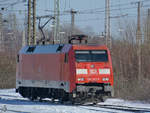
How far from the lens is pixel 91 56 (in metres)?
23.1

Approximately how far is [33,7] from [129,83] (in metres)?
10.4

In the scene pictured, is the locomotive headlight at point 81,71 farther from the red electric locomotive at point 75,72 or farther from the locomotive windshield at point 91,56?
the locomotive windshield at point 91,56

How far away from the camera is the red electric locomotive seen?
22.4m

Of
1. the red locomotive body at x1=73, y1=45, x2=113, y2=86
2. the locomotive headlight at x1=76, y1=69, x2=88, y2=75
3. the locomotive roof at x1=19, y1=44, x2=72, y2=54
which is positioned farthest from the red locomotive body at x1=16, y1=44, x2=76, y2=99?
the red locomotive body at x1=73, y1=45, x2=113, y2=86

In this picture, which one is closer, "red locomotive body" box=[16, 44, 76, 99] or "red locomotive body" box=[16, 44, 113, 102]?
"red locomotive body" box=[16, 44, 113, 102]

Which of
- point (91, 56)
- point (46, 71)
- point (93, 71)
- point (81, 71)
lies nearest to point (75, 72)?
point (81, 71)

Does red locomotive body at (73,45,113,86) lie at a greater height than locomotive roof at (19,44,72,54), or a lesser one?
lesser

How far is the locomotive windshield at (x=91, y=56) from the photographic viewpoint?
74.6ft

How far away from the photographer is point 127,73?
3133 cm

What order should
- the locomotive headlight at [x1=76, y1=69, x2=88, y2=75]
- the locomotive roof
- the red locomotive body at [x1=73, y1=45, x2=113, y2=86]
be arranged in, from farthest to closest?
1. the locomotive roof
2. the red locomotive body at [x1=73, y1=45, x2=113, y2=86]
3. the locomotive headlight at [x1=76, y1=69, x2=88, y2=75]

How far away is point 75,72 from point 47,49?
3.42 metres

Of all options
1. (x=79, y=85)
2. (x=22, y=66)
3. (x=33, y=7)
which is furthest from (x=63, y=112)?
(x=33, y=7)

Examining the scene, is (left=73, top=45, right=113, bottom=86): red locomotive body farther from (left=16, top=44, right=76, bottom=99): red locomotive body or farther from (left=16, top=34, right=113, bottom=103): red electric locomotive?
(left=16, top=44, right=76, bottom=99): red locomotive body

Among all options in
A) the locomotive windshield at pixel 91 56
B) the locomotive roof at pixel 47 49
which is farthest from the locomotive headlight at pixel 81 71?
the locomotive roof at pixel 47 49
